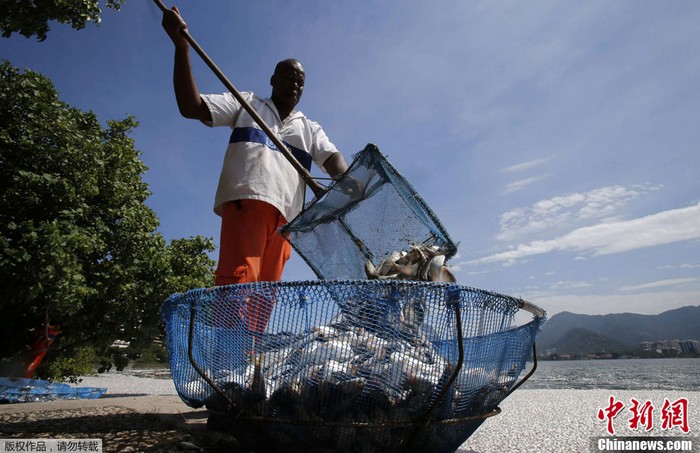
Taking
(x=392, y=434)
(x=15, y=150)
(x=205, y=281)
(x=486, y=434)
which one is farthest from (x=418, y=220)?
(x=205, y=281)

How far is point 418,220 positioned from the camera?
3.17 metres

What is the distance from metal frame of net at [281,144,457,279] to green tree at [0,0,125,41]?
14.4ft

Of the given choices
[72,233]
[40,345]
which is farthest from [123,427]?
[40,345]

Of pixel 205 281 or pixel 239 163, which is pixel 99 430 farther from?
pixel 205 281

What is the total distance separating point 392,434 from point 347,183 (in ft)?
5.98

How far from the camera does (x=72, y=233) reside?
9000mm

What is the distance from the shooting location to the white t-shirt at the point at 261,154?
10.4 feet

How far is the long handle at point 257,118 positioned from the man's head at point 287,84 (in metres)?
0.49

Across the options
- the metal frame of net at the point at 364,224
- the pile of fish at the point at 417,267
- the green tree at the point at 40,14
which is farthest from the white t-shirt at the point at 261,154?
the green tree at the point at 40,14

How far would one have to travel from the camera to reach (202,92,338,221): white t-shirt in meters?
3.18

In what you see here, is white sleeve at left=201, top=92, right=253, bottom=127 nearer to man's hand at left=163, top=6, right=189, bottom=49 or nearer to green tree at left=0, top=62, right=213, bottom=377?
man's hand at left=163, top=6, right=189, bottom=49

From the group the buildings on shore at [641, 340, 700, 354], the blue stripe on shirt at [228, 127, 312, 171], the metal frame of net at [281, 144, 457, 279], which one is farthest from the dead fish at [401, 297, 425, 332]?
the buildings on shore at [641, 340, 700, 354]

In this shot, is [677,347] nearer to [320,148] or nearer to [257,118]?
[320,148]

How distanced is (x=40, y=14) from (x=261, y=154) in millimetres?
3980
